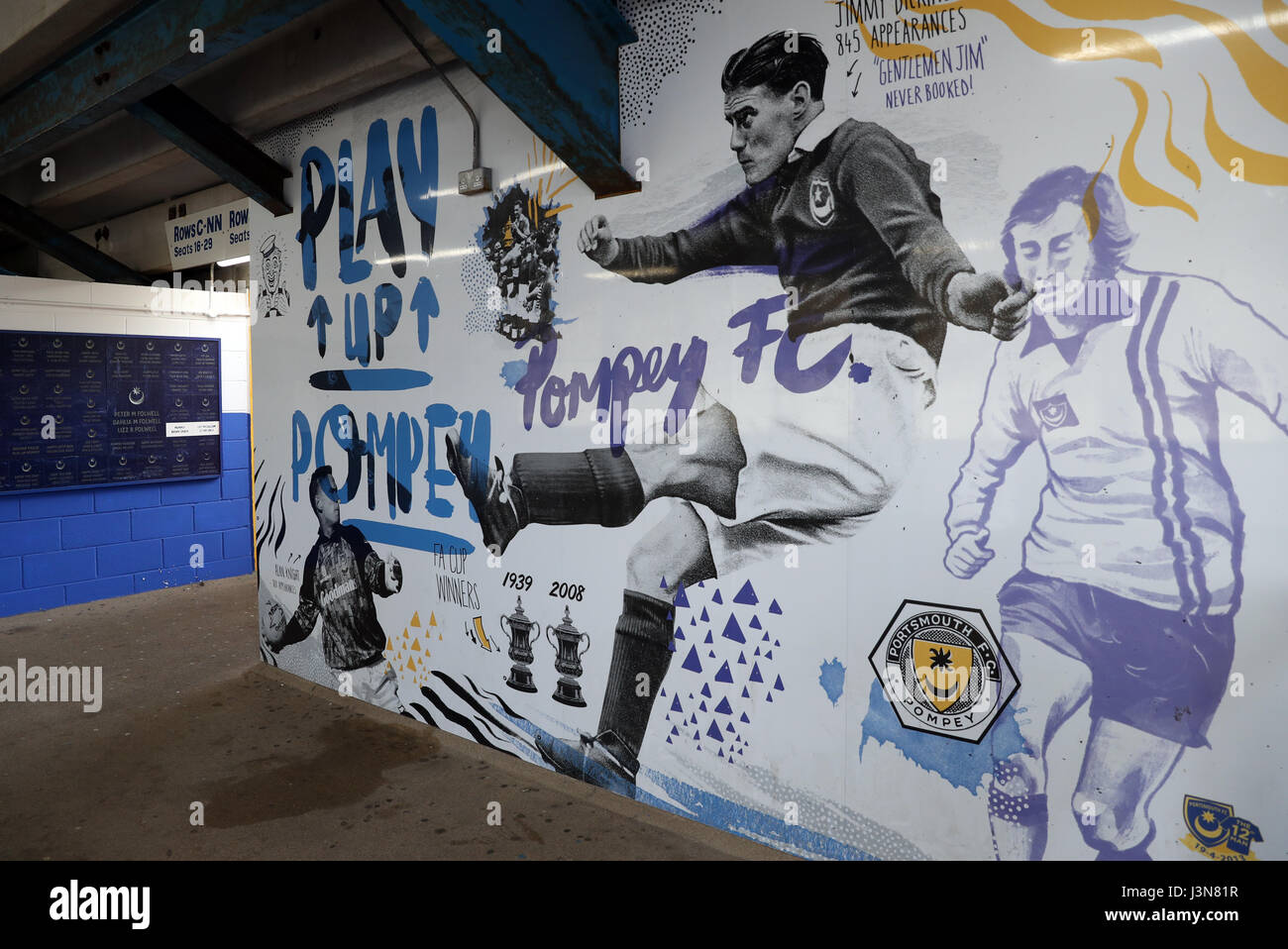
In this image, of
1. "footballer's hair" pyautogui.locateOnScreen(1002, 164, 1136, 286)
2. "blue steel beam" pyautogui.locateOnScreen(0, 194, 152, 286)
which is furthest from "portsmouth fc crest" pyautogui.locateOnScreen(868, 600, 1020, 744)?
"blue steel beam" pyautogui.locateOnScreen(0, 194, 152, 286)

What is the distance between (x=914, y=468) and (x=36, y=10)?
14.3 ft

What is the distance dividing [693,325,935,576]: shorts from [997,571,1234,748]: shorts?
54 cm

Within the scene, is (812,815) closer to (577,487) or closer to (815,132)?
(577,487)

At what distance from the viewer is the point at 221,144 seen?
4504 millimetres

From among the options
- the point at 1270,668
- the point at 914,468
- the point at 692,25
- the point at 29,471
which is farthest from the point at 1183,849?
the point at 29,471

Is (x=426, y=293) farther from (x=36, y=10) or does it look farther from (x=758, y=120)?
(x=36, y=10)

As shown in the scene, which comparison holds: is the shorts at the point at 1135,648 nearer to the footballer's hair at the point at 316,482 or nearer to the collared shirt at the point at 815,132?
the collared shirt at the point at 815,132

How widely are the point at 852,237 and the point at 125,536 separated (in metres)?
6.54

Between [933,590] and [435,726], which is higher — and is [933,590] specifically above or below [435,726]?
above

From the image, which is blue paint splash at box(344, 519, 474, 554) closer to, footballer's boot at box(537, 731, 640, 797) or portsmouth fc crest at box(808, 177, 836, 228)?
footballer's boot at box(537, 731, 640, 797)

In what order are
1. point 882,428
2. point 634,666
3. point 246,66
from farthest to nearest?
1. point 246,66
2. point 634,666
3. point 882,428

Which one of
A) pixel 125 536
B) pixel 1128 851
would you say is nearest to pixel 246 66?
pixel 125 536

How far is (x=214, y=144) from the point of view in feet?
14.6
